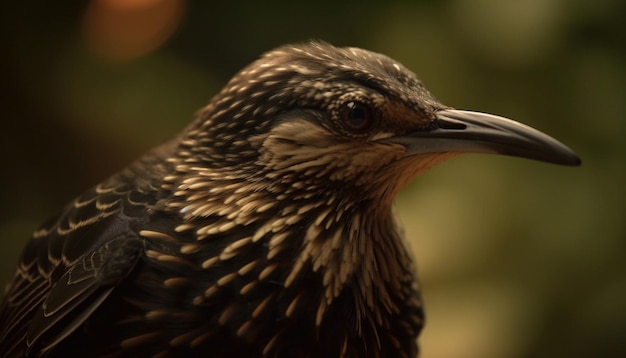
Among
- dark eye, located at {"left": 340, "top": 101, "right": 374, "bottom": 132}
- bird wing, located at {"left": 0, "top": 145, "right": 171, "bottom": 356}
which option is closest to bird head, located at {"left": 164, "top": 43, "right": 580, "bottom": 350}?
dark eye, located at {"left": 340, "top": 101, "right": 374, "bottom": 132}

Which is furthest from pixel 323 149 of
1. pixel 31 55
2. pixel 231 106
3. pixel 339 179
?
pixel 31 55

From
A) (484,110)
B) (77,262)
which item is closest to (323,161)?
(77,262)

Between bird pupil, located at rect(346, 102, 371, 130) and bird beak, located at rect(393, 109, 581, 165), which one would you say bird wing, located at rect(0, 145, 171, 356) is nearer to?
bird pupil, located at rect(346, 102, 371, 130)

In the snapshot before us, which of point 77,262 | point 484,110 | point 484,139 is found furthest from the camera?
point 484,110

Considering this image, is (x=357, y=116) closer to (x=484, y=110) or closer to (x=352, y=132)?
(x=352, y=132)

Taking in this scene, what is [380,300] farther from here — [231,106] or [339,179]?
[231,106]

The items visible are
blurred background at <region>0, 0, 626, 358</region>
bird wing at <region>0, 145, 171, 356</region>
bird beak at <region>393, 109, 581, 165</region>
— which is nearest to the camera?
bird beak at <region>393, 109, 581, 165</region>

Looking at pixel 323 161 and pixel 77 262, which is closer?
pixel 323 161
